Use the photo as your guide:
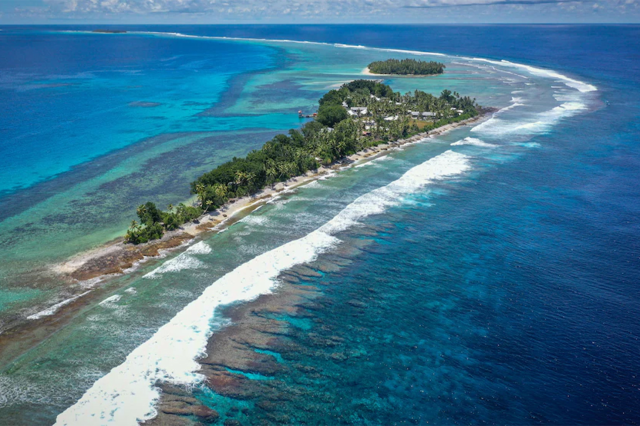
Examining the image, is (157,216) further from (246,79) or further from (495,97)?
(246,79)

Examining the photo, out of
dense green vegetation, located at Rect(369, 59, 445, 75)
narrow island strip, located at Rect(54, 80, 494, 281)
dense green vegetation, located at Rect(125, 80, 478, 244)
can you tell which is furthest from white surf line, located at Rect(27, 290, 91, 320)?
dense green vegetation, located at Rect(369, 59, 445, 75)

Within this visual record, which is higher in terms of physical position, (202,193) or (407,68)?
(407,68)

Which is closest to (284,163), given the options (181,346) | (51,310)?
(51,310)

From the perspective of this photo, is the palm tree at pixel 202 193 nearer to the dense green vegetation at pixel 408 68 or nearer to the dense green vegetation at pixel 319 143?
the dense green vegetation at pixel 319 143

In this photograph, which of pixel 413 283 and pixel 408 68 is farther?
pixel 408 68

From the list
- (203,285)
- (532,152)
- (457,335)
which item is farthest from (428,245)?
(532,152)

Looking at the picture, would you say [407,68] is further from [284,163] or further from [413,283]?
[413,283]
